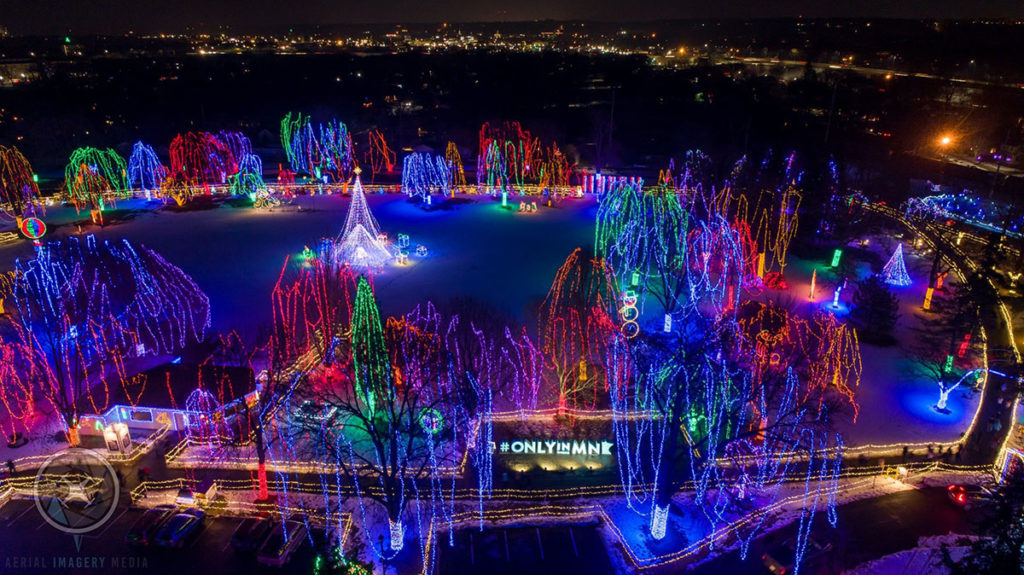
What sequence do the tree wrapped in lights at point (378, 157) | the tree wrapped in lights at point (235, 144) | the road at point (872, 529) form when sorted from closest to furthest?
1. the road at point (872, 529)
2. the tree wrapped in lights at point (235, 144)
3. the tree wrapped in lights at point (378, 157)

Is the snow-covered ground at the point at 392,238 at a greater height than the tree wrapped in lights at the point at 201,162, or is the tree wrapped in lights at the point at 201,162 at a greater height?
the tree wrapped in lights at the point at 201,162

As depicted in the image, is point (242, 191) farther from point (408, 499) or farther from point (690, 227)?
point (408, 499)

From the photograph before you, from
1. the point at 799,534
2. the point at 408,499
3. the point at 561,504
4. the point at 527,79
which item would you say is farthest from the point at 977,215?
the point at 527,79

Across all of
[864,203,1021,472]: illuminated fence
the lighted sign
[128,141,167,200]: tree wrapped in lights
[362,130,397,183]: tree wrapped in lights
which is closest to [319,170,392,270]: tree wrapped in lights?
the lighted sign

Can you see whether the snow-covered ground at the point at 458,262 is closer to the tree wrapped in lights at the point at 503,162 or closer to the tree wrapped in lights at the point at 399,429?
the tree wrapped in lights at the point at 503,162

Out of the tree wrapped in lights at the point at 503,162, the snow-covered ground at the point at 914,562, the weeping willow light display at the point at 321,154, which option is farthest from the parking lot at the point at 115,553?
the weeping willow light display at the point at 321,154

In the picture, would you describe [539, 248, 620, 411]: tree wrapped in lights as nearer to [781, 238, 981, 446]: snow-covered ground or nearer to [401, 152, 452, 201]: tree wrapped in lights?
[781, 238, 981, 446]: snow-covered ground
